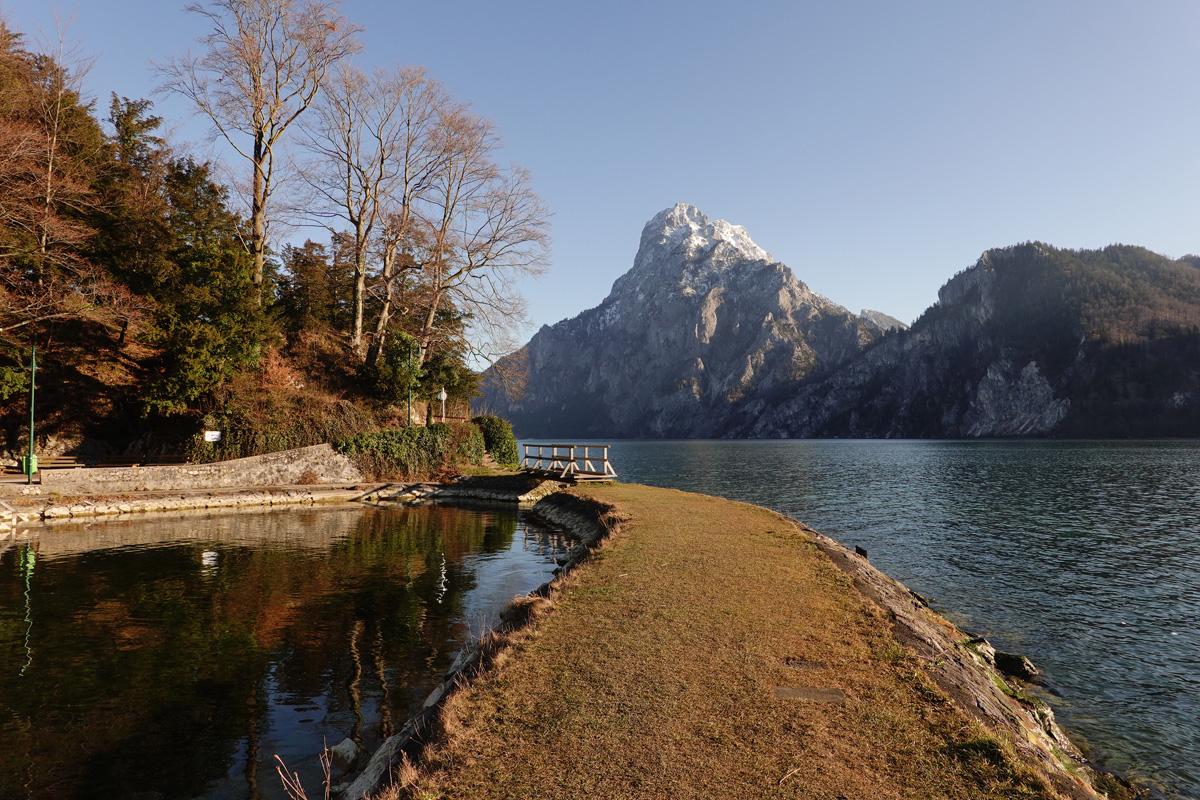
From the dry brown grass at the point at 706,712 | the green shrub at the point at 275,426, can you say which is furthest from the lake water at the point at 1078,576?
the green shrub at the point at 275,426

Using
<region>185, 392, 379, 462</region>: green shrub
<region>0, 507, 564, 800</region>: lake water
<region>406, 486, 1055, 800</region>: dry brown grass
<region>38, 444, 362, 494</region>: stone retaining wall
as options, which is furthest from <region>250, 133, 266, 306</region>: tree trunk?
<region>406, 486, 1055, 800</region>: dry brown grass

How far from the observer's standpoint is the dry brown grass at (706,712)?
16.6 ft

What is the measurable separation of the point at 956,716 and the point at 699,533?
1063 cm

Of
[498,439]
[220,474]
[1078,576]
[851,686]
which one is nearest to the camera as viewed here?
[851,686]

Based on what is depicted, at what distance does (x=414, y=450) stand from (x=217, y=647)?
27.0 meters

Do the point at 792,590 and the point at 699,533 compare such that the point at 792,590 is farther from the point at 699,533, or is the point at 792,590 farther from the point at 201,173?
the point at 201,173

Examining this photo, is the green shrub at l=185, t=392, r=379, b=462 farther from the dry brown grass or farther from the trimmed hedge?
the dry brown grass

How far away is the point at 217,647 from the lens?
10.7 metres

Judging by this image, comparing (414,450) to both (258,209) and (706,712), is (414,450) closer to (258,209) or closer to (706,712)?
(258,209)

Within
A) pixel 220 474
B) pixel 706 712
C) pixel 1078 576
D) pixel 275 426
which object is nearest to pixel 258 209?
pixel 275 426

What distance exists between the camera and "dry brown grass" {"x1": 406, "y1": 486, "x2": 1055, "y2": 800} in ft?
16.6

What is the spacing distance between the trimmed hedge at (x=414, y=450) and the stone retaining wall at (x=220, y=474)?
0.91 m

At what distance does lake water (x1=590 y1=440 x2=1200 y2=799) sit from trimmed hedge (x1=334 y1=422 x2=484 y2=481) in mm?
19022

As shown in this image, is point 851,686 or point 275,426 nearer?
point 851,686
